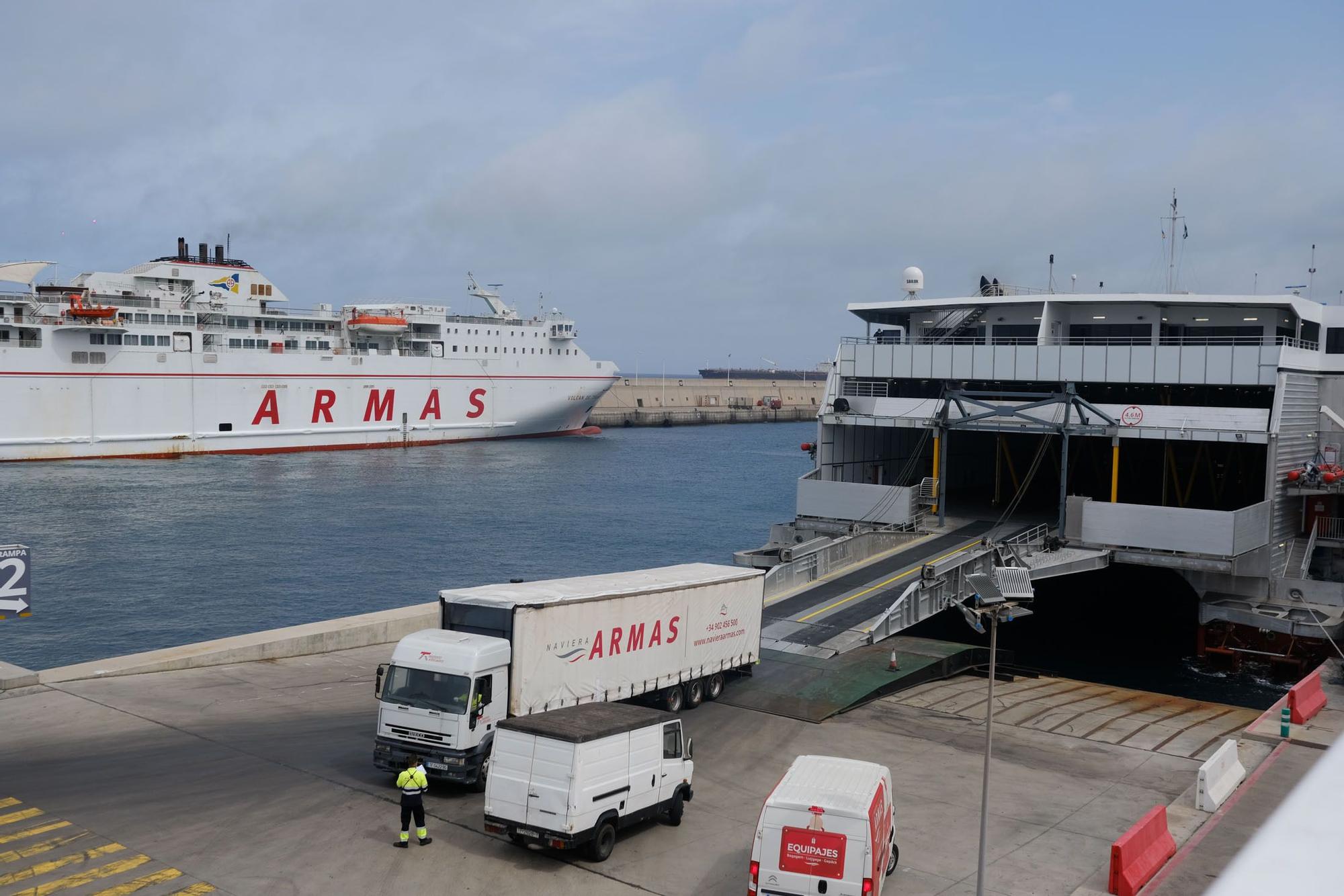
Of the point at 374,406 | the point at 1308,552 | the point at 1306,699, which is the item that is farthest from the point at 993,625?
the point at 374,406

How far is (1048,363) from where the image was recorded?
97.9ft

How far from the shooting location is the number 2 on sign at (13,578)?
15242 mm

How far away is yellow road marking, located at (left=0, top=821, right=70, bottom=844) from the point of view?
43.3 ft

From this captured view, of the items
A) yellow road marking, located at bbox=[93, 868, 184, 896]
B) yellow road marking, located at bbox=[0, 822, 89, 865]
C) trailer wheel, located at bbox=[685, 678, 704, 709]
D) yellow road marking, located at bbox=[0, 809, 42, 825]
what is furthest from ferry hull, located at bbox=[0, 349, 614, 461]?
yellow road marking, located at bbox=[93, 868, 184, 896]

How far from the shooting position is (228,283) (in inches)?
3201

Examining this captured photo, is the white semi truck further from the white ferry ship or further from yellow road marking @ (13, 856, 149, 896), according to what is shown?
the white ferry ship

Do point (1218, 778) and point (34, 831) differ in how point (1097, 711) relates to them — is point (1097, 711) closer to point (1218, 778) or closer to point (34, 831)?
point (1218, 778)

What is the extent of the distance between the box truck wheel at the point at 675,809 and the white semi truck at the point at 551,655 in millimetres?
2850

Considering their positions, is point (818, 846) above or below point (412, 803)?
above

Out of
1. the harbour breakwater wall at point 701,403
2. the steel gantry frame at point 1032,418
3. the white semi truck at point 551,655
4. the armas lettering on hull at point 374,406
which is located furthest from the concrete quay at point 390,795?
the harbour breakwater wall at point 701,403

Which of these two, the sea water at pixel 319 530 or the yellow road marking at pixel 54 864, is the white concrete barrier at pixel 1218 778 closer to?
the yellow road marking at pixel 54 864

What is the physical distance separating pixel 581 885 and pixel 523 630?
14.5 ft

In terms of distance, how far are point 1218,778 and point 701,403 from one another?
140056 millimetres

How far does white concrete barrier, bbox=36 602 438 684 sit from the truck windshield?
309 inches
